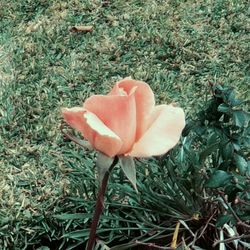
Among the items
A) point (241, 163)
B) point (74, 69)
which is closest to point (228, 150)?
point (241, 163)

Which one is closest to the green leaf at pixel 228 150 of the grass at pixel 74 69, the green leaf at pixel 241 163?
the green leaf at pixel 241 163

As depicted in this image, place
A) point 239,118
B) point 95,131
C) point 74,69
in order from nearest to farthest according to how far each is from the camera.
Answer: point 95,131, point 239,118, point 74,69

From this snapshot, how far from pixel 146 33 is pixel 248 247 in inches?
59.1

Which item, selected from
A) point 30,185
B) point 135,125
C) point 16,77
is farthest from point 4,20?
point 135,125

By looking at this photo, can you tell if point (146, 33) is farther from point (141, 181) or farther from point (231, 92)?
point (231, 92)

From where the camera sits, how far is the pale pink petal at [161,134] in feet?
4.19

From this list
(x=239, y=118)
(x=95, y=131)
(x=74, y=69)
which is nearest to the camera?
(x=95, y=131)

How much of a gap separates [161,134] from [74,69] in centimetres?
182

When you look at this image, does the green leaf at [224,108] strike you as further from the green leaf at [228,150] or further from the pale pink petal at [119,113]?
the pale pink petal at [119,113]

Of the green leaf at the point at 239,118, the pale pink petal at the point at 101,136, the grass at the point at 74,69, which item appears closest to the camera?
the pale pink petal at the point at 101,136

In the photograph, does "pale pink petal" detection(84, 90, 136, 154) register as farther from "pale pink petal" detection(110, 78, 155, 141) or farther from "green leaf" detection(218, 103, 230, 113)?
"green leaf" detection(218, 103, 230, 113)

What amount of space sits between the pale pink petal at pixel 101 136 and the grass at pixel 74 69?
90cm

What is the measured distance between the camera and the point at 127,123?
128cm

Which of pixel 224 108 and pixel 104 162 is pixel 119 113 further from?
pixel 224 108
